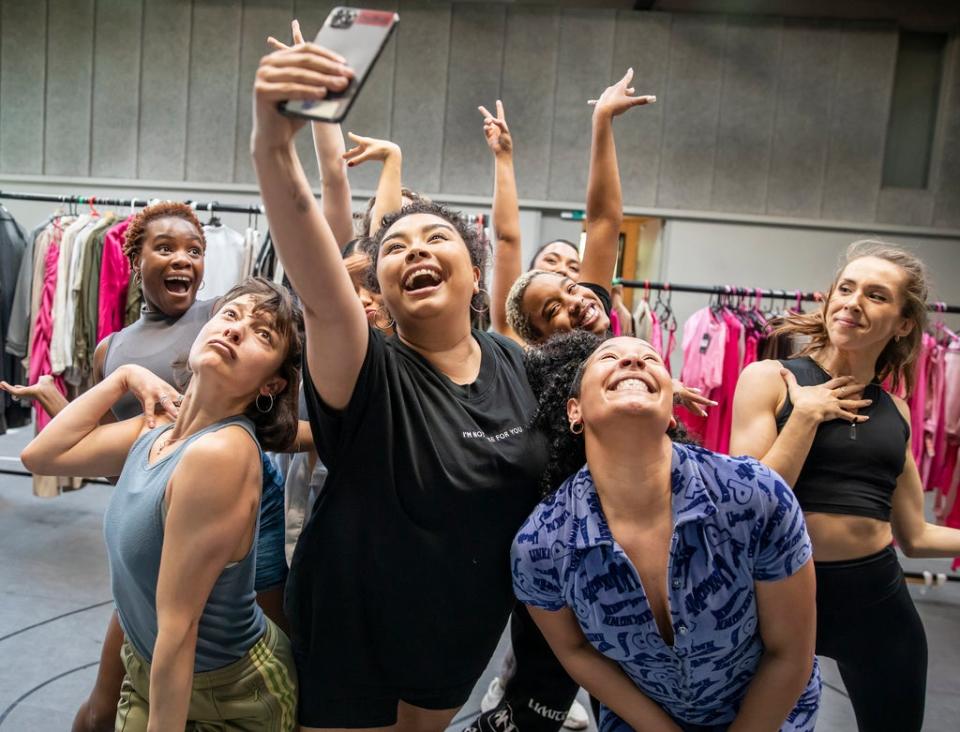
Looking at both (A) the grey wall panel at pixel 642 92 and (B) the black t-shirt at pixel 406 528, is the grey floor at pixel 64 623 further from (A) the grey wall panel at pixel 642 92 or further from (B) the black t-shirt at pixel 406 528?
(A) the grey wall panel at pixel 642 92

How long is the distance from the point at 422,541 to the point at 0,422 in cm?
365

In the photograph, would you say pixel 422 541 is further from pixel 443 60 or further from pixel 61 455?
pixel 443 60

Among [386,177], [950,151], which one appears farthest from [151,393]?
[950,151]

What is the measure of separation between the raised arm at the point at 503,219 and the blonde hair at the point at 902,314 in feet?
2.75

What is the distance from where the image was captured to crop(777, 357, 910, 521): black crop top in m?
1.71

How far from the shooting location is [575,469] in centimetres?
143

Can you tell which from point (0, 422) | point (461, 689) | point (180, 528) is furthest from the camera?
point (0, 422)

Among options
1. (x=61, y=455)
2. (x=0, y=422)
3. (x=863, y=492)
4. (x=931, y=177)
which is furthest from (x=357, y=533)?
(x=931, y=177)

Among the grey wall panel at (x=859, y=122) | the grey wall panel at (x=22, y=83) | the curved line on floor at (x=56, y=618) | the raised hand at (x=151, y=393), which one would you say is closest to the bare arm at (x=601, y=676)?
the raised hand at (x=151, y=393)

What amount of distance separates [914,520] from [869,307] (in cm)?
56

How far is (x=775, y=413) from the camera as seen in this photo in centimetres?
174

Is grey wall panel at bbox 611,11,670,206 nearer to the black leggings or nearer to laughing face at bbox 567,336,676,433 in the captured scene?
the black leggings

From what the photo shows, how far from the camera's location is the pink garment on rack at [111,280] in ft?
12.2

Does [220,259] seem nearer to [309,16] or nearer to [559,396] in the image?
[559,396]
